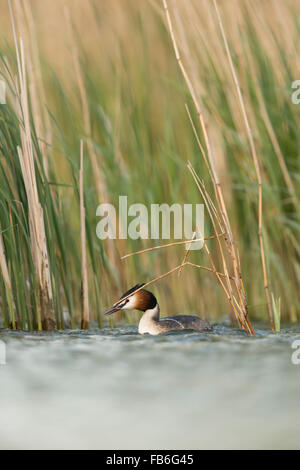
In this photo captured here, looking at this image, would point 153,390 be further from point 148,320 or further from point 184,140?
point 184,140

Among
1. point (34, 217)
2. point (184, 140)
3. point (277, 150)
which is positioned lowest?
Result: point (34, 217)

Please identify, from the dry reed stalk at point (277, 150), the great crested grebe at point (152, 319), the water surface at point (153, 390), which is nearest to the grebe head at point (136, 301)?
the great crested grebe at point (152, 319)

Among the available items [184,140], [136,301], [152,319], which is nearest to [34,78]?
[184,140]

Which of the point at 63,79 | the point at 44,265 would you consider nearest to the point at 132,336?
the point at 44,265

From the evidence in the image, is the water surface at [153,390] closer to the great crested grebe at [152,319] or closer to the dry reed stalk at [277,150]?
the great crested grebe at [152,319]

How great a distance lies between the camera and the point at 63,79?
18.5ft

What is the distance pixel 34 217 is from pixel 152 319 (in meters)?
0.91

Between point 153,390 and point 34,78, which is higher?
point 34,78

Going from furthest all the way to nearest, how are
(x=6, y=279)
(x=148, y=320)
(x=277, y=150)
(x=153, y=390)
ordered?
(x=277, y=150)
(x=148, y=320)
(x=6, y=279)
(x=153, y=390)

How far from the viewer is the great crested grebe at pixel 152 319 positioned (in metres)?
4.18

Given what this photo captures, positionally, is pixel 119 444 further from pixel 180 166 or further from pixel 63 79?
pixel 63 79

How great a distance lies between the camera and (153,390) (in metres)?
3.18

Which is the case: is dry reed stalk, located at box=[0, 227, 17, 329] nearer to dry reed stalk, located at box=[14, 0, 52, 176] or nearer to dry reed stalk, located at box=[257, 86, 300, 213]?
dry reed stalk, located at box=[14, 0, 52, 176]

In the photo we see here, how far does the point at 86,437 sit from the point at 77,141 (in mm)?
2661
